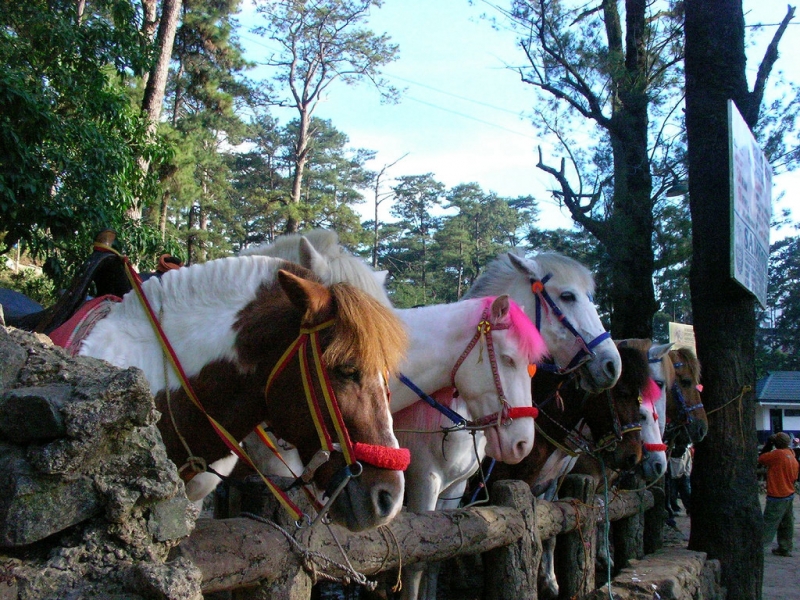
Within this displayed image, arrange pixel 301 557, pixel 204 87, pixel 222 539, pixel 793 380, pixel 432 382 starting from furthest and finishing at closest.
→ 1. pixel 793 380
2. pixel 204 87
3. pixel 432 382
4. pixel 301 557
5. pixel 222 539

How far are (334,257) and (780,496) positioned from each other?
9613 millimetres

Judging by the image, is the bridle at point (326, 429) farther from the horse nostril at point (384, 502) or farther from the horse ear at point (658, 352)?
the horse ear at point (658, 352)

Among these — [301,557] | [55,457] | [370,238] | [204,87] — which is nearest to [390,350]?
[301,557]

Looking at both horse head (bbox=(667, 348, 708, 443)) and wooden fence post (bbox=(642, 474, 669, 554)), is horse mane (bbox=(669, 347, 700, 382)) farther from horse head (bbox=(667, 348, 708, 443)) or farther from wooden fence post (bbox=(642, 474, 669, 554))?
wooden fence post (bbox=(642, 474, 669, 554))

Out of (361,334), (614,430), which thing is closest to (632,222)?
(614,430)

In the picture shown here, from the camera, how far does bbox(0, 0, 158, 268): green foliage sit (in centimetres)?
596

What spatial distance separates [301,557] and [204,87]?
1833 centimetres

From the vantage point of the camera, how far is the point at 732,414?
6336 mm

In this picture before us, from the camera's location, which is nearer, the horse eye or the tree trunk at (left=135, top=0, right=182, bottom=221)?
the horse eye

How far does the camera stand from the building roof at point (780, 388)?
2936 cm

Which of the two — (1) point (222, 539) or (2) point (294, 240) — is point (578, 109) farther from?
(1) point (222, 539)

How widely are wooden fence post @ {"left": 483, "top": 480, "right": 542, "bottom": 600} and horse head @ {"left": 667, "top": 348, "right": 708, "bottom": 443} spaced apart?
5.01m

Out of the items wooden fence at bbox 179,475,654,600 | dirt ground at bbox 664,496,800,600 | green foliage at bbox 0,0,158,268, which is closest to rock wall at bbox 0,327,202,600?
wooden fence at bbox 179,475,654,600

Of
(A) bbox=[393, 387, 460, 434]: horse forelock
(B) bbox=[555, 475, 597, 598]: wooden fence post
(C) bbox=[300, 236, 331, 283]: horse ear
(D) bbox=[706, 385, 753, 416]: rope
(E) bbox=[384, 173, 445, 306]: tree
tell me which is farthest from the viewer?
(E) bbox=[384, 173, 445, 306]: tree
